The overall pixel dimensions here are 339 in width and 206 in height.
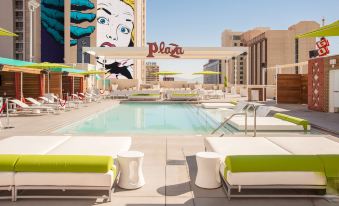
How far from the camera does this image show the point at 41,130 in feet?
34.0

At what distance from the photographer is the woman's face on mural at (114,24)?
2441 inches

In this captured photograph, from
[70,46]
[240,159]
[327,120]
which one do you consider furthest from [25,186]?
[70,46]

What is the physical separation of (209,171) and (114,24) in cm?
6056

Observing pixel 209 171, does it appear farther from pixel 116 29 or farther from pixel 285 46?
pixel 285 46

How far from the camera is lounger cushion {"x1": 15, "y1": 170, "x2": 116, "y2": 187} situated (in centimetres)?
437

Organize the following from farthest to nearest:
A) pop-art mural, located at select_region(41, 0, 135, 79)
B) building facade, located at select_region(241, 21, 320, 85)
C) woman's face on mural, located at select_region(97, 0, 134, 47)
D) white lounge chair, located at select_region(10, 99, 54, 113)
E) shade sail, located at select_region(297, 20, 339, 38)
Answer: building facade, located at select_region(241, 21, 320, 85)
woman's face on mural, located at select_region(97, 0, 134, 47)
pop-art mural, located at select_region(41, 0, 135, 79)
white lounge chair, located at select_region(10, 99, 54, 113)
shade sail, located at select_region(297, 20, 339, 38)

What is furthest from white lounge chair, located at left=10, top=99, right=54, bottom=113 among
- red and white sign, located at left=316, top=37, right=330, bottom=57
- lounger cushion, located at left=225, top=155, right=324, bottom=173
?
red and white sign, located at left=316, top=37, right=330, bottom=57

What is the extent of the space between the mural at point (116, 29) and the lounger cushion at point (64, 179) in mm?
56707

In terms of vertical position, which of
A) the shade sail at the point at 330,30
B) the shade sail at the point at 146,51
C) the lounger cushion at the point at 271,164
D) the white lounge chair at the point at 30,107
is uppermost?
the shade sail at the point at 146,51

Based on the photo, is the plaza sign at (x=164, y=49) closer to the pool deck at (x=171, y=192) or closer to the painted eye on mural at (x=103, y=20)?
the pool deck at (x=171, y=192)

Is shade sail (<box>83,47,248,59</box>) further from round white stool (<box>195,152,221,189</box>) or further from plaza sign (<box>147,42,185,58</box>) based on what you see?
round white stool (<box>195,152,221,189</box>)

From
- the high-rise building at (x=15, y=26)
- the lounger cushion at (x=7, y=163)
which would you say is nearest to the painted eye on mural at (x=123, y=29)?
the high-rise building at (x=15, y=26)

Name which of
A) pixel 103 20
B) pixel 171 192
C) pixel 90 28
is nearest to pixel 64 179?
pixel 171 192

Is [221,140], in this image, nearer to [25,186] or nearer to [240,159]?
[240,159]
